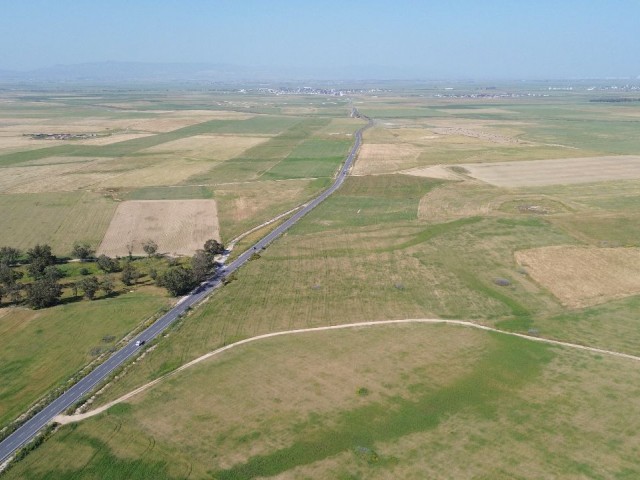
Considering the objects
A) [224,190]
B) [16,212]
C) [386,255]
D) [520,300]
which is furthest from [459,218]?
[16,212]

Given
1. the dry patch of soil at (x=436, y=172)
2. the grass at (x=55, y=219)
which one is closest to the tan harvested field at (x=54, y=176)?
the grass at (x=55, y=219)

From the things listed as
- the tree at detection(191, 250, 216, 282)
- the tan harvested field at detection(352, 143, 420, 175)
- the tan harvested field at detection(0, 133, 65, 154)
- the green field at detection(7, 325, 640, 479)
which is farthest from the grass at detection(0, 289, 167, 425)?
the tan harvested field at detection(0, 133, 65, 154)

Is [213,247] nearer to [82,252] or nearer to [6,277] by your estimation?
[82,252]

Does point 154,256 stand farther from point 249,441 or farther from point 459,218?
point 459,218

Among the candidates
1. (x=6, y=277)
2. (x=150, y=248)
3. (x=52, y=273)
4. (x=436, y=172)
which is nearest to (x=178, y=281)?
(x=150, y=248)

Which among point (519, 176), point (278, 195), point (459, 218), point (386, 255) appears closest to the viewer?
point (386, 255)

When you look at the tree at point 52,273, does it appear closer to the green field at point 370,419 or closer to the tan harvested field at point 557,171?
the green field at point 370,419

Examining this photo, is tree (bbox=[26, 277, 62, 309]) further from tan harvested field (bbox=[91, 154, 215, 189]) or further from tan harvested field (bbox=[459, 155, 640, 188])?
tan harvested field (bbox=[459, 155, 640, 188])
